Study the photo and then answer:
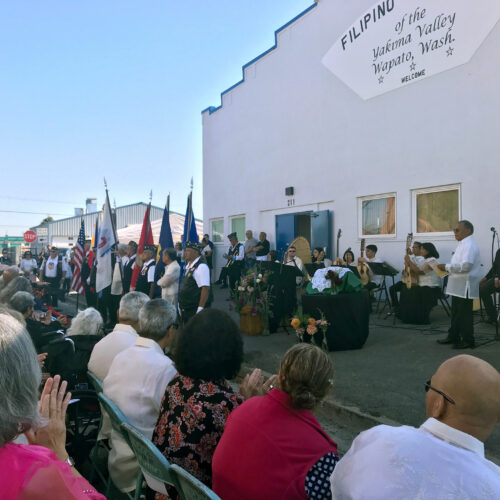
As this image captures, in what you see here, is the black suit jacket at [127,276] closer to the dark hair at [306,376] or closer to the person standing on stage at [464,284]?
the person standing on stage at [464,284]

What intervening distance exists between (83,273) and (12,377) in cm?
1129

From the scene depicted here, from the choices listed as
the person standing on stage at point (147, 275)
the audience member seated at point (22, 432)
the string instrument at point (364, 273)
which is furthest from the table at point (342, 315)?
the audience member seated at point (22, 432)

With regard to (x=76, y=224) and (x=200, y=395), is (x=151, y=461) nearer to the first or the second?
(x=200, y=395)

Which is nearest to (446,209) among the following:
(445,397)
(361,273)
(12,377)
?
(361,273)

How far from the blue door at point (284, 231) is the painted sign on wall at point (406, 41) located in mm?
4238

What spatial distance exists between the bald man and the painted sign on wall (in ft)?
30.8

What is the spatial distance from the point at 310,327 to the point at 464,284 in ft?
7.47

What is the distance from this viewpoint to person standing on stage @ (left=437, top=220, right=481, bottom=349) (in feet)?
22.0

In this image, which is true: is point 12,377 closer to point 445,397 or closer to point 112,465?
point 445,397

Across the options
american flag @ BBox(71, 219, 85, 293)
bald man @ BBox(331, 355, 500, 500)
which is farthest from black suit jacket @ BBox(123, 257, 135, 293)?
bald man @ BBox(331, 355, 500, 500)

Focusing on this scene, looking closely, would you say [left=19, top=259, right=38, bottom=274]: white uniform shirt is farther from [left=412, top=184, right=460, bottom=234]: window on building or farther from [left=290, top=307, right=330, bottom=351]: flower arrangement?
[left=412, top=184, right=460, bottom=234]: window on building

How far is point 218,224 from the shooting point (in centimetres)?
1892

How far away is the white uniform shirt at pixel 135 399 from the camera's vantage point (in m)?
2.91

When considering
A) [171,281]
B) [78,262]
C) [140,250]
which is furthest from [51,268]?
[171,281]
